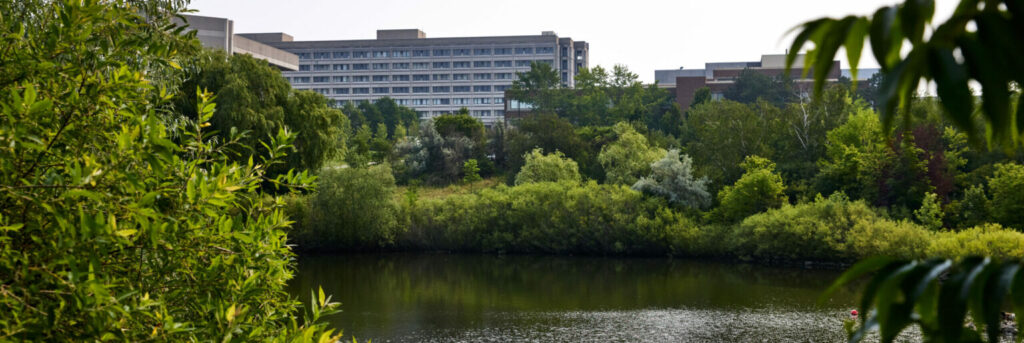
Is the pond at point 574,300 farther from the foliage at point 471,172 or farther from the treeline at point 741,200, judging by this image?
the foliage at point 471,172

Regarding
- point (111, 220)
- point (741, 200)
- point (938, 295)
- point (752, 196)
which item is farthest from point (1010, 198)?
point (938, 295)

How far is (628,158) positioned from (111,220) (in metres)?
47.1

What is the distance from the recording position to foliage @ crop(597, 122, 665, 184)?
4800cm

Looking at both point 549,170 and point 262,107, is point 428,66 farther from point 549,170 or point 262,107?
point 262,107

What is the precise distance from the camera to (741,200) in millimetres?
41312

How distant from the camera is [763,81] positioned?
253 feet

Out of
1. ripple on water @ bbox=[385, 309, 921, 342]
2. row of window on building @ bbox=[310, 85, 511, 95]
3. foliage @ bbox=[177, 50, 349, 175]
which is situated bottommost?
ripple on water @ bbox=[385, 309, 921, 342]

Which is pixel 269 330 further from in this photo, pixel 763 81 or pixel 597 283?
pixel 763 81

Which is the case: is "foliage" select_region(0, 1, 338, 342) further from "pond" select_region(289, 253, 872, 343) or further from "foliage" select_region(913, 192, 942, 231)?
"foliage" select_region(913, 192, 942, 231)

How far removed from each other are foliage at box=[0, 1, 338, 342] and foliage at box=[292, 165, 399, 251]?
37.9 metres

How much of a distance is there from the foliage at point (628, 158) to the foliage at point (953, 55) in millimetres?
46199

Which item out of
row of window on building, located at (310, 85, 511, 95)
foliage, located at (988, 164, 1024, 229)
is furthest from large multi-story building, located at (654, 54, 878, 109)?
row of window on building, located at (310, 85, 511, 95)

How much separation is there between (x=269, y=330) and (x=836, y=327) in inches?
872

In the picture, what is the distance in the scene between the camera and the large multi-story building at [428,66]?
418ft
